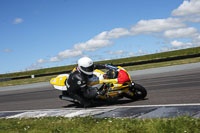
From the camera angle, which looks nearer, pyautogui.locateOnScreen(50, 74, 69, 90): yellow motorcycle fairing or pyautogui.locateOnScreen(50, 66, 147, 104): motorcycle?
pyautogui.locateOnScreen(50, 66, 147, 104): motorcycle

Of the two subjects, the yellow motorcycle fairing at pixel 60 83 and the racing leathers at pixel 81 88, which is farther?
the yellow motorcycle fairing at pixel 60 83

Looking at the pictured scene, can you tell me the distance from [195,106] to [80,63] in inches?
132

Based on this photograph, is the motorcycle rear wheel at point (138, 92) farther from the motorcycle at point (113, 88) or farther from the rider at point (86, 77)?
the rider at point (86, 77)

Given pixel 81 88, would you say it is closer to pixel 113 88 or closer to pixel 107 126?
pixel 113 88

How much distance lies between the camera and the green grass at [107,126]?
464cm

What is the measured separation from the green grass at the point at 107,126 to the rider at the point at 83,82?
1693 mm

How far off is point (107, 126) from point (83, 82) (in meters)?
3.01

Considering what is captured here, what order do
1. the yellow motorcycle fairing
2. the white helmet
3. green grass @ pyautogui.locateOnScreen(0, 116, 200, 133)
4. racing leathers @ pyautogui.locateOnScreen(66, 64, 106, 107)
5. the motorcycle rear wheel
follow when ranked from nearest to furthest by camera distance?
green grass @ pyautogui.locateOnScreen(0, 116, 200, 133) < the white helmet < racing leathers @ pyautogui.locateOnScreen(66, 64, 106, 107) < the motorcycle rear wheel < the yellow motorcycle fairing

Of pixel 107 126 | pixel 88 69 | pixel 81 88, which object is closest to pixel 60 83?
pixel 81 88

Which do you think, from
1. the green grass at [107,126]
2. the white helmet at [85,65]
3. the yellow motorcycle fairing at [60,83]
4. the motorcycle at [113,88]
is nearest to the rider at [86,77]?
the white helmet at [85,65]

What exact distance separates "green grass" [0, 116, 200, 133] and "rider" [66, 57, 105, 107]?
1693 millimetres

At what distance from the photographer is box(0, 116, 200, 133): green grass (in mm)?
4637

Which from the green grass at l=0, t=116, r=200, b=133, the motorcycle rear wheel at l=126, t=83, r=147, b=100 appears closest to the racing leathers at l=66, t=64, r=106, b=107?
the motorcycle rear wheel at l=126, t=83, r=147, b=100

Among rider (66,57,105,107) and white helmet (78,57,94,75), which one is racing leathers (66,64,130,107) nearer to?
rider (66,57,105,107)
